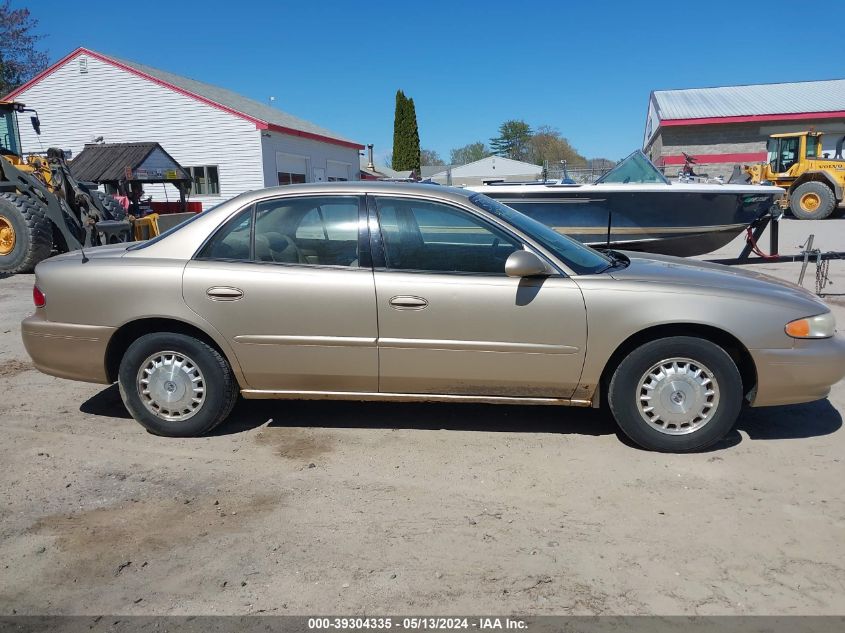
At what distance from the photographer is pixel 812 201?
2028cm

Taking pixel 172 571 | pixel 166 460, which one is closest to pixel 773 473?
pixel 172 571

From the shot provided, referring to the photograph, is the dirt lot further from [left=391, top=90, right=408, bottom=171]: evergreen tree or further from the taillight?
[left=391, top=90, right=408, bottom=171]: evergreen tree

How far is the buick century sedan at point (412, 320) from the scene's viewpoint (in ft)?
12.6

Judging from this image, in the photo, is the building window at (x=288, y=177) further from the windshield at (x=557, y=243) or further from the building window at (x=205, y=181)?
the windshield at (x=557, y=243)

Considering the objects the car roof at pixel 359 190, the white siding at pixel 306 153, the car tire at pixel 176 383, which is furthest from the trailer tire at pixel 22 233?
the white siding at pixel 306 153

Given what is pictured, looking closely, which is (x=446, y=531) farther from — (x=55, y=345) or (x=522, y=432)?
(x=55, y=345)

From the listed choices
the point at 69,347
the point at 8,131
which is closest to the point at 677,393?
the point at 69,347

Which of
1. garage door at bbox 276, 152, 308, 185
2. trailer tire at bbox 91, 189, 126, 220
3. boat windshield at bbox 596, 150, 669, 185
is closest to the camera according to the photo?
boat windshield at bbox 596, 150, 669, 185

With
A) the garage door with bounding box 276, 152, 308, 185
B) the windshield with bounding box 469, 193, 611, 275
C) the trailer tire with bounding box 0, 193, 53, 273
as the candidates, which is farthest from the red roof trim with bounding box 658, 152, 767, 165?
the windshield with bounding box 469, 193, 611, 275

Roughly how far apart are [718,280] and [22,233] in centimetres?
1080

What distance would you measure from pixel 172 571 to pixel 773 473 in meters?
3.15

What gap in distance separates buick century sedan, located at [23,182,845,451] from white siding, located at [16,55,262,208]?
19.6m

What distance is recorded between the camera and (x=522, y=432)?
4.36 m

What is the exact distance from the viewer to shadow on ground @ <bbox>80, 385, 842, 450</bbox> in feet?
14.4
